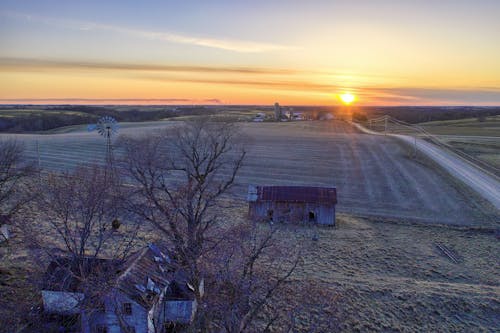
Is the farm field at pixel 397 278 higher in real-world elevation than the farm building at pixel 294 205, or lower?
lower

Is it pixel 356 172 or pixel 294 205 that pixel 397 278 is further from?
pixel 356 172

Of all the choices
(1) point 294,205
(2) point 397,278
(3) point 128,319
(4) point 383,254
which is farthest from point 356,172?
(3) point 128,319

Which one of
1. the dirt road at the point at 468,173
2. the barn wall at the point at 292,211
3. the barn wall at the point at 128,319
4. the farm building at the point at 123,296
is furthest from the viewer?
the dirt road at the point at 468,173

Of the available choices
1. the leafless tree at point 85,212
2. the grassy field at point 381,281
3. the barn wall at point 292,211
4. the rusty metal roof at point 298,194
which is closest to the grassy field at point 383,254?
the grassy field at point 381,281

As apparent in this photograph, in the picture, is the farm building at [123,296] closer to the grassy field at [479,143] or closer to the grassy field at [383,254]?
the grassy field at [383,254]

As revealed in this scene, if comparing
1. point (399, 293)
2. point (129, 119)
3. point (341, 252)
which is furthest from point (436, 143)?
point (129, 119)

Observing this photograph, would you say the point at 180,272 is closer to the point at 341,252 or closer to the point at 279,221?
the point at 341,252

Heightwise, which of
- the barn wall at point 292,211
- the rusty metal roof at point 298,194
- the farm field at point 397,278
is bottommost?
the farm field at point 397,278
